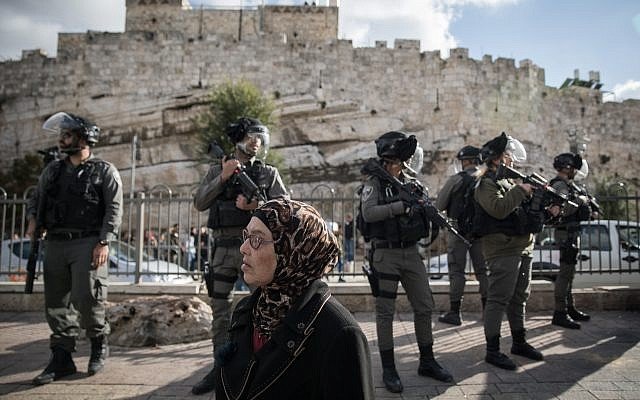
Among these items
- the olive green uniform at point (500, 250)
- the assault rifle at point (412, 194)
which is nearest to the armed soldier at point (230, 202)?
the assault rifle at point (412, 194)

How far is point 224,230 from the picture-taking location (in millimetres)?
3770

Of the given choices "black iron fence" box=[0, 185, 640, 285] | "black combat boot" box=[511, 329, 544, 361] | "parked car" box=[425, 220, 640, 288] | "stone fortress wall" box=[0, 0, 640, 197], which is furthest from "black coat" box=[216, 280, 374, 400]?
"stone fortress wall" box=[0, 0, 640, 197]

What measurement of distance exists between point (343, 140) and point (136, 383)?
69.6 feet

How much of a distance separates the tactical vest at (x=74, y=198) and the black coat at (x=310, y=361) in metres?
2.80

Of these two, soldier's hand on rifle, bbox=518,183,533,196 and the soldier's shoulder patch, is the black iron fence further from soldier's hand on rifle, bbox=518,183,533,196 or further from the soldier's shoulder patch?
soldier's hand on rifle, bbox=518,183,533,196

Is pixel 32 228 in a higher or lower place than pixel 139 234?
higher

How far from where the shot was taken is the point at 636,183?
27844 millimetres

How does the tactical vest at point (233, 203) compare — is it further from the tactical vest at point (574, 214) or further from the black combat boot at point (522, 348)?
the tactical vest at point (574, 214)

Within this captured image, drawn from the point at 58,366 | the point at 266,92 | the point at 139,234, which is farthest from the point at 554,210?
the point at 266,92

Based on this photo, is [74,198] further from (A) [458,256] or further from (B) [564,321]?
(B) [564,321]

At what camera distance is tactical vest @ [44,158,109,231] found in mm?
3803

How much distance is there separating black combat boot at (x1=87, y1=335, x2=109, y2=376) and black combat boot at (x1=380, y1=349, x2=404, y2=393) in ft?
7.84

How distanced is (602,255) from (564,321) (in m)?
2.42

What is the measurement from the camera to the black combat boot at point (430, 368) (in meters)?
3.49
